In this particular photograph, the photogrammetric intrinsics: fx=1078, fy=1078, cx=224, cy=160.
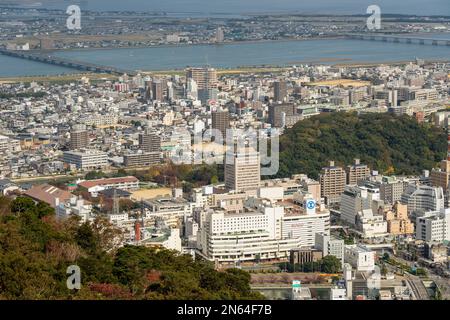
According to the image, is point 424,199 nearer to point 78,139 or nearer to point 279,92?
point 78,139

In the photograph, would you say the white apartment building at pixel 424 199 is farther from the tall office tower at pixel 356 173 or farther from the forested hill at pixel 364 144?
the forested hill at pixel 364 144

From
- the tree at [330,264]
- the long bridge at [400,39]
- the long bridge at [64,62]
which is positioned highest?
the long bridge at [400,39]

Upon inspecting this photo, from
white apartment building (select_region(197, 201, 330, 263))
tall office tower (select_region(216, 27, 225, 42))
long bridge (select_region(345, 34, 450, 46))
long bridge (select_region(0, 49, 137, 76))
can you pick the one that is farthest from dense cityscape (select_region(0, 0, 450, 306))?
tall office tower (select_region(216, 27, 225, 42))

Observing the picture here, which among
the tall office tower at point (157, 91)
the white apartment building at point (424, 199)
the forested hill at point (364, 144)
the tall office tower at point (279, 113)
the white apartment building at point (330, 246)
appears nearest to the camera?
the white apartment building at point (330, 246)

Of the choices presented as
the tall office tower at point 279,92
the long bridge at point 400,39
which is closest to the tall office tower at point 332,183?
the tall office tower at point 279,92
